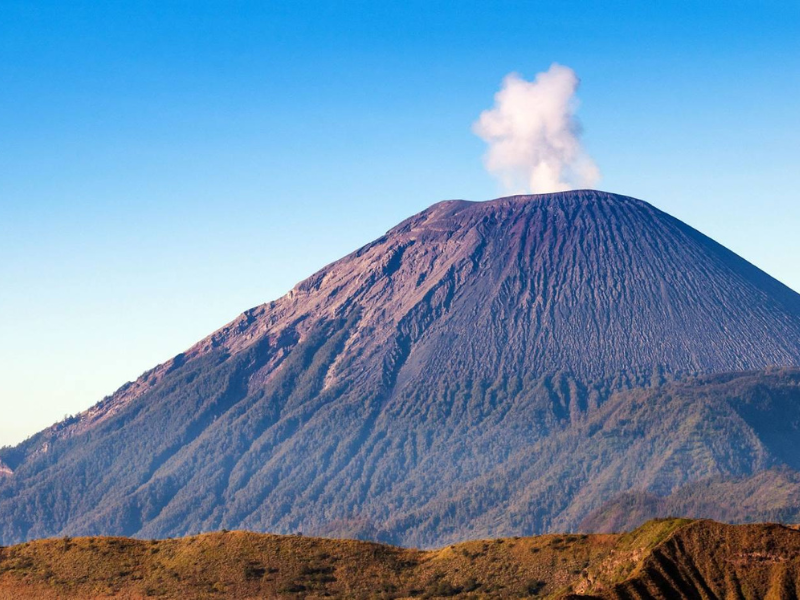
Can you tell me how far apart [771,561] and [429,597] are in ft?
106

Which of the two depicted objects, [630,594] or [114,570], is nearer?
[630,594]

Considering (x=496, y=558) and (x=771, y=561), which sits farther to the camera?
(x=496, y=558)

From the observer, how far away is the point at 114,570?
12738cm

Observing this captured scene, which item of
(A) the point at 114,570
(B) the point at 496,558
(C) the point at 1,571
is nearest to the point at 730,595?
(B) the point at 496,558

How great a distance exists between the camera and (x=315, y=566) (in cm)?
12538

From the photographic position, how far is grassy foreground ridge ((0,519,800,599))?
113875mm

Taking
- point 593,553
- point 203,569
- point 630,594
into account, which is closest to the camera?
point 630,594

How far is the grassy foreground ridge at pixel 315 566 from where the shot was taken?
113875 millimetres

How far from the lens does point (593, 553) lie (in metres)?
117

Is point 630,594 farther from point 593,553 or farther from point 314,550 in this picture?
point 314,550

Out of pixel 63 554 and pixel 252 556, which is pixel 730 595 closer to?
pixel 252 556

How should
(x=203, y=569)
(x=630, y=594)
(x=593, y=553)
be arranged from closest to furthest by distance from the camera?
(x=630, y=594) → (x=593, y=553) → (x=203, y=569)

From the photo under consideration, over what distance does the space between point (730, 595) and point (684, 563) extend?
155 inches

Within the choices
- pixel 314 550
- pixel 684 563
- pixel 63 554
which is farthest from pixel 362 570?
pixel 684 563
